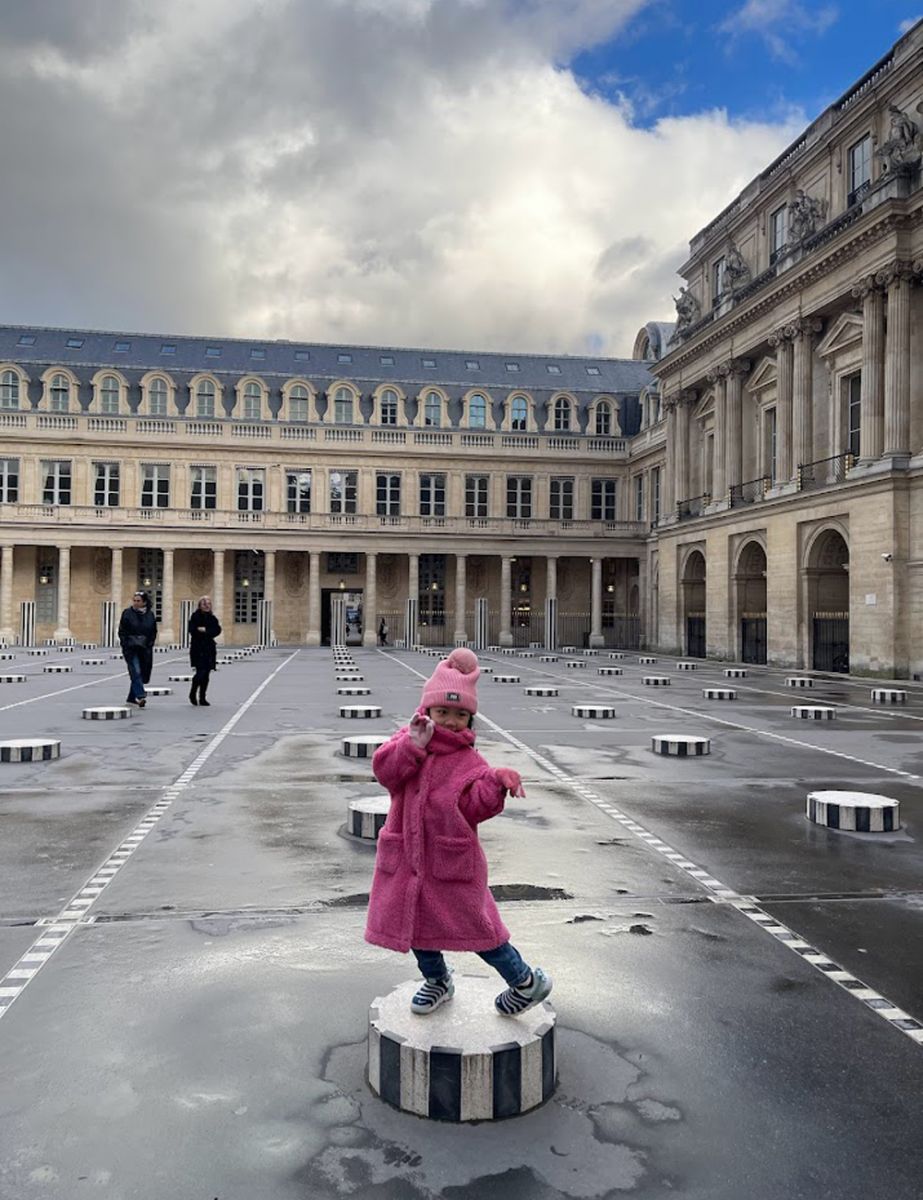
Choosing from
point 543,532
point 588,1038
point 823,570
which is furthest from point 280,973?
point 543,532

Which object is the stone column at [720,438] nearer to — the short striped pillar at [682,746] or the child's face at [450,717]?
the short striped pillar at [682,746]

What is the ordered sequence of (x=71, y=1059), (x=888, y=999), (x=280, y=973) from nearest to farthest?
(x=71, y=1059) → (x=888, y=999) → (x=280, y=973)

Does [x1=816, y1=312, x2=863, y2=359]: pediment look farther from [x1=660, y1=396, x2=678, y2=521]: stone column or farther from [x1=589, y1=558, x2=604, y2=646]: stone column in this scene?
[x1=589, y1=558, x2=604, y2=646]: stone column

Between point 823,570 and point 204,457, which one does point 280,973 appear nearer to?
point 823,570

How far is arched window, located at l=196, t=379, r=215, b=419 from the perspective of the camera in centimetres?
6153

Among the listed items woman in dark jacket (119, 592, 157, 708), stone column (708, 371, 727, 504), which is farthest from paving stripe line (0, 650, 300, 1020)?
stone column (708, 371, 727, 504)

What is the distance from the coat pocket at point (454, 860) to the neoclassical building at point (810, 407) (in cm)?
2997

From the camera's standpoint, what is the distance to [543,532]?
6219 cm

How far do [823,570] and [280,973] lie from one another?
1372 inches

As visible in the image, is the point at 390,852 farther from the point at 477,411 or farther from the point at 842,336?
the point at 477,411

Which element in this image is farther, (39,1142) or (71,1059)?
(71,1059)

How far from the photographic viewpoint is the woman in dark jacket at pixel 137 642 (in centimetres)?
1866

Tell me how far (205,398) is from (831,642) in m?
42.9

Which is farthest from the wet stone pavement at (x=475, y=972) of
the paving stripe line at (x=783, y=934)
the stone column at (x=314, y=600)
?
the stone column at (x=314, y=600)
